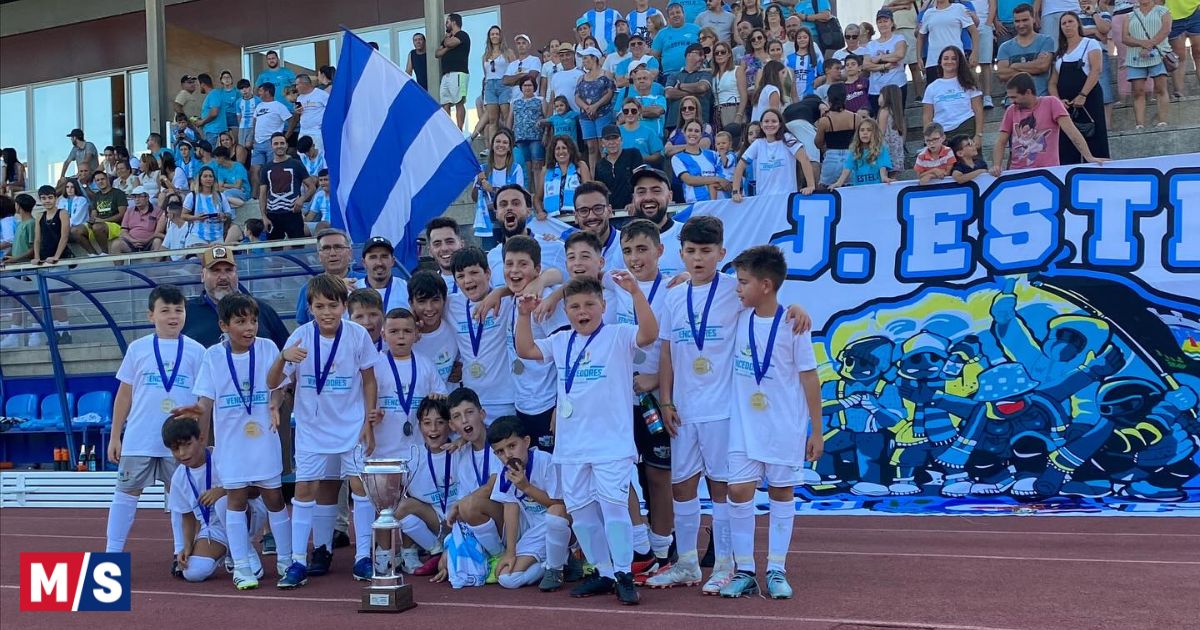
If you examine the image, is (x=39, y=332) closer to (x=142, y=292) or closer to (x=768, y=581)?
(x=142, y=292)

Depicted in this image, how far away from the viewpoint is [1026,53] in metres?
12.2

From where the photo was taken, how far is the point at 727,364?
6000 mm

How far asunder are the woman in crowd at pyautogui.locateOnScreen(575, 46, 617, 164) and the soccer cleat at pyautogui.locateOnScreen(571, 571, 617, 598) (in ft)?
27.7

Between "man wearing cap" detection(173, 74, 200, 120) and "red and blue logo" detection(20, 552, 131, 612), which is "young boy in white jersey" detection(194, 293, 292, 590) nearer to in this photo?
→ "red and blue logo" detection(20, 552, 131, 612)

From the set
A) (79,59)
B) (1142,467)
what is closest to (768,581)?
(1142,467)

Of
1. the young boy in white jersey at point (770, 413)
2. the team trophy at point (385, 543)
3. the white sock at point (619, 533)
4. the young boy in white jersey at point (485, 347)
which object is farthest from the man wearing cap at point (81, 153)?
the young boy in white jersey at point (770, 413)

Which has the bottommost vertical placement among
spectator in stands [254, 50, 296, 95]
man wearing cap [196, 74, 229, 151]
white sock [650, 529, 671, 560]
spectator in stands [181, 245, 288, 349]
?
white sock [650, 529, 671, 560]

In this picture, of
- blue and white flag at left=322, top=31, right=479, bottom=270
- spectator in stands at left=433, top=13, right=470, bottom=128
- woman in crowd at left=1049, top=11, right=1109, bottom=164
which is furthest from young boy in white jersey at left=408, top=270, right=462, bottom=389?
spectator in stands at left=433, top=13, right=470, bottom=128

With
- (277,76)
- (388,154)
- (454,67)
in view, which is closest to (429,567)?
(388,154)

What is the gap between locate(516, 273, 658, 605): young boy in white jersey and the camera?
18.9 feet

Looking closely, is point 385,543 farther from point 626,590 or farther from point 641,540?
point 641,540

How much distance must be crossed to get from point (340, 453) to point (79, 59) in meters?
22.7

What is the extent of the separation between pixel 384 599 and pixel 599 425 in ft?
4.72

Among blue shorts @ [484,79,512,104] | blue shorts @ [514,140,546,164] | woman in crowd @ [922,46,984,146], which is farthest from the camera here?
blue shorts @ [484,79,512,104]
